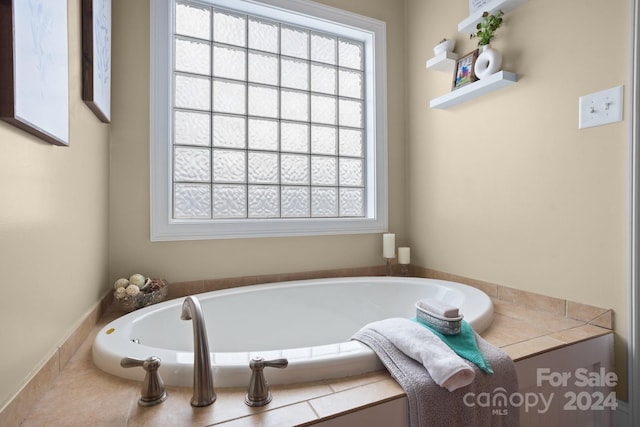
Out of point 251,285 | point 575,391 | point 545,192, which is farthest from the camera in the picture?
point 251,285

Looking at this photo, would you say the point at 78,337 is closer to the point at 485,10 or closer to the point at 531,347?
the point at 531,347

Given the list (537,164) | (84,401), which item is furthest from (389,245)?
(84,401)

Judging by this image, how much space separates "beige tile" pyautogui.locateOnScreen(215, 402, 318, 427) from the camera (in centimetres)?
73

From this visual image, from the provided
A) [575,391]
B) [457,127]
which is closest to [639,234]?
[575,391]

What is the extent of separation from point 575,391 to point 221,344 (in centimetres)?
142

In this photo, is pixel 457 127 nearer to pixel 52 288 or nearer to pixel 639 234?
pixel 639 234

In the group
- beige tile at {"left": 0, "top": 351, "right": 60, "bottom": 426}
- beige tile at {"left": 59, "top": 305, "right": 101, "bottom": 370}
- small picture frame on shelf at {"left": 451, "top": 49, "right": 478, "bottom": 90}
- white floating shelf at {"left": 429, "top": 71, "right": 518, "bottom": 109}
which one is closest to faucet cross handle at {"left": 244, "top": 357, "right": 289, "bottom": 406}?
beige tile at {"left": 0, "top": 351, "right": 60, "bottom": 426}

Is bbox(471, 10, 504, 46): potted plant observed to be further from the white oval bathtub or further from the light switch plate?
the white oval bathtub

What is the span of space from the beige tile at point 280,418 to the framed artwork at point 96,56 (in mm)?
1223

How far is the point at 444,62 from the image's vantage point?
76.0 inches

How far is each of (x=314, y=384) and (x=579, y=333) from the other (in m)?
1.03

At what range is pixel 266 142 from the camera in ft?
6.85

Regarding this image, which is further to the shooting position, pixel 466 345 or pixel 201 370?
pixel 466 345

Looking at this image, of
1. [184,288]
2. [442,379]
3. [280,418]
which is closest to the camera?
[280,418]
